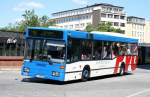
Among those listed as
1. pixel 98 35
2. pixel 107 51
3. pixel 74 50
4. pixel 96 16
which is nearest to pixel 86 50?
pixel 74 50

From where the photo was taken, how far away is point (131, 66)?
28922 millimetres

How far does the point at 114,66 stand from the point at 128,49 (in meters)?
2.88

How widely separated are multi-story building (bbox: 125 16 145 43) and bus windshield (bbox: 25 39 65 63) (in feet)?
458

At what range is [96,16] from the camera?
147625mm

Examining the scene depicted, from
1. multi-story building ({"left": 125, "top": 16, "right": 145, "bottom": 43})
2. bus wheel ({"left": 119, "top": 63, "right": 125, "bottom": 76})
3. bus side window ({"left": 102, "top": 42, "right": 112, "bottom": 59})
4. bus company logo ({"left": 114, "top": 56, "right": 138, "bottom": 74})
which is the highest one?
multi-story building ({"left": 125, "top": 16, "right": 145, "bottom": 43})

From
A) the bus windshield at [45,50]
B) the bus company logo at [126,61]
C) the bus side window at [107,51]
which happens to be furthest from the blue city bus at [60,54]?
the bus company logo at [126,61]

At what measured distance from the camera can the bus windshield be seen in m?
19.1

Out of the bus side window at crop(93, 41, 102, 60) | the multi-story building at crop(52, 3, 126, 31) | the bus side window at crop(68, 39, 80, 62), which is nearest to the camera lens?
the bus side window at crop(68, 39, 80, 62)

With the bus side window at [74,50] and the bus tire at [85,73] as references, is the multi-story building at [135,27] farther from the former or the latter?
the bus side window at [74,50]

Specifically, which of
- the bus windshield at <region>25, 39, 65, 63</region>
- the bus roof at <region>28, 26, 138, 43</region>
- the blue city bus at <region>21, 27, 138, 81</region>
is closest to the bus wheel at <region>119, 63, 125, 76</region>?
the bus roof at <region>28, 26, 138, 43</region>

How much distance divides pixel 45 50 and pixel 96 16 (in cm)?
12901

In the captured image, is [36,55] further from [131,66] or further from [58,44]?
[131,66]

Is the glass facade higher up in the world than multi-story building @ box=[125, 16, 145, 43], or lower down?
lower down

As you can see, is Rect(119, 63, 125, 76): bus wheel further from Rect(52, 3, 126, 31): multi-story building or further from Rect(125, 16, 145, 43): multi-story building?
Rect(125, 16, 145, 43): multi-story building
